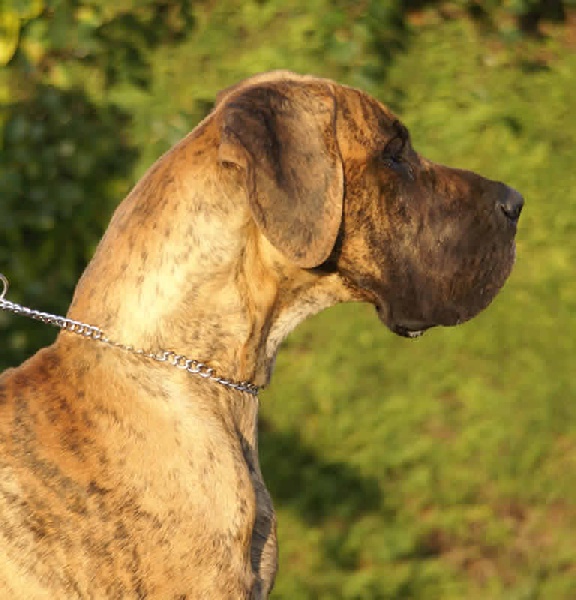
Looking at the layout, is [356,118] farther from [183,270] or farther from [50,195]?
[50,195]

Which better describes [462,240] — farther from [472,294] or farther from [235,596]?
[235,596]

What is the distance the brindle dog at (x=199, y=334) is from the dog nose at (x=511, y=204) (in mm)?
260

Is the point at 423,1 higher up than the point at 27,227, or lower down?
higher up

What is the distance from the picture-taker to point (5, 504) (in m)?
2.73

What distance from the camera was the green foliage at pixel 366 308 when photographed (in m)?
5.07

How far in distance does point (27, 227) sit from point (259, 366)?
309cm

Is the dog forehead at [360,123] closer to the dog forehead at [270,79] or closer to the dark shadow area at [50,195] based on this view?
the dog forehead at [270,79]

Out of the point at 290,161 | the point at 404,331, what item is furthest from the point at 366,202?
the point at 404,331

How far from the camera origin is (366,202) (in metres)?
3.11

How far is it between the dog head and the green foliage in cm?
190

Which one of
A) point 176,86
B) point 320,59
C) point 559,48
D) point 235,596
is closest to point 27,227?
point 176,86

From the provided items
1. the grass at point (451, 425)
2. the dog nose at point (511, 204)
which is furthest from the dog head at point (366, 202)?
the grass at point (451, 425)

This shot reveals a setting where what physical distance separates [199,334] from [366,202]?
55 cm

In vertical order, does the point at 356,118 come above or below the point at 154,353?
above
